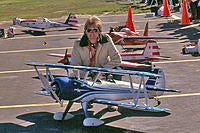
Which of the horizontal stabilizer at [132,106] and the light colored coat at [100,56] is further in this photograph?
the light colored coat at [100,56]

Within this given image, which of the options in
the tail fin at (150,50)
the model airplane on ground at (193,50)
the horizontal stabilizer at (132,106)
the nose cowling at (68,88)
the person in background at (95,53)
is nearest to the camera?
the horizontal stabilizer at (132,106)

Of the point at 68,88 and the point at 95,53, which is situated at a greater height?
the point at 95,53

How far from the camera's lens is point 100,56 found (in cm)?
940

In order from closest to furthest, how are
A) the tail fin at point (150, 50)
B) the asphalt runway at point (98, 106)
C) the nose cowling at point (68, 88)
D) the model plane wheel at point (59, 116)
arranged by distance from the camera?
the nose cowling at point (68, 88), the asphalt runway at point (98, 106), the model plane wheel at point (59, 116), the tail fin at point (150, 50)

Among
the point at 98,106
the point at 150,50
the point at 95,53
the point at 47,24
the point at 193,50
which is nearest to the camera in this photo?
the point at 95,53

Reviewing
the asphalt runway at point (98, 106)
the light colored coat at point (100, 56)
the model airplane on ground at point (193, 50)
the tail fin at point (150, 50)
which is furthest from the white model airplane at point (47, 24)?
the light colored coat at point (100, 56)

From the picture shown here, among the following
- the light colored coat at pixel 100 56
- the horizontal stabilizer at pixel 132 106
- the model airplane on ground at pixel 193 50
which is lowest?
the model airplane on ground at pixel 193 50

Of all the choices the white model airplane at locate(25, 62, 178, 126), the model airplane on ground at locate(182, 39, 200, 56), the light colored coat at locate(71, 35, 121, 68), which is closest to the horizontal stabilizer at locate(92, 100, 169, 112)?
the white model airplane at locate(25, 62, 178, 126)

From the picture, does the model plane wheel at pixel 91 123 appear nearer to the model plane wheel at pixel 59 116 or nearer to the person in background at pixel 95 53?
the model plane wheel at pixel 59 116

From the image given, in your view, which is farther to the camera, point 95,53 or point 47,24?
point 47,24

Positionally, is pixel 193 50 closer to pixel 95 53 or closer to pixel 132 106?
pixel 95 53

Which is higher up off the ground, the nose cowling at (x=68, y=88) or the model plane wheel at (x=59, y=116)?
the nose cowling at (x=68, y=88)

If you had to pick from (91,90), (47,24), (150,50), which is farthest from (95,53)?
(47,24)

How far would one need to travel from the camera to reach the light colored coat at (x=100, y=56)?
9.33 meters
